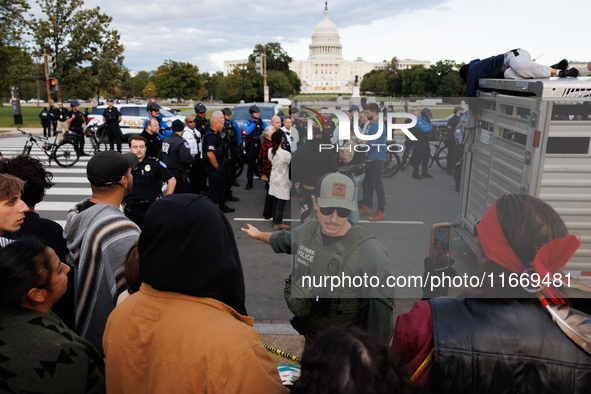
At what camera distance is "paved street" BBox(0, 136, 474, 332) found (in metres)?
2.05

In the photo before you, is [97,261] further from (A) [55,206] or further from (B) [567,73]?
(A) [55,206]

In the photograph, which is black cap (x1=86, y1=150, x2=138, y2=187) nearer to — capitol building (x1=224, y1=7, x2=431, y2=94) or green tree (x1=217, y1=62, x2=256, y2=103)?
green tree (x1=217, y1=62, x2=256, y2=103)

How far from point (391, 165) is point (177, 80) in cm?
6894

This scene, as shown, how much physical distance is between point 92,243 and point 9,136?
25.0 m

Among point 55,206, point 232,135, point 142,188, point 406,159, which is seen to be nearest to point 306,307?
point 406,159

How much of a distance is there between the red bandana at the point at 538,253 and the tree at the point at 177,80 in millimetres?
69256

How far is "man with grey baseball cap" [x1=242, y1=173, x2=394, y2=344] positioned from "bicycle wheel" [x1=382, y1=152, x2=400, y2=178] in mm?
180

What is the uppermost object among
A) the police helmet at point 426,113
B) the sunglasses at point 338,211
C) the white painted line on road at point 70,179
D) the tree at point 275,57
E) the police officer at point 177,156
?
the tree at point 275,57

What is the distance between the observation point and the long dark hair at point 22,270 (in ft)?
6.10

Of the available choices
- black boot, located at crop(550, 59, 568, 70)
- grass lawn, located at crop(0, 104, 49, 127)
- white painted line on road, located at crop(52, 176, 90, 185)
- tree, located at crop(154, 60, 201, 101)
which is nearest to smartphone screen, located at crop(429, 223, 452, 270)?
black boot, located at crop(550, 59, 568, 70)

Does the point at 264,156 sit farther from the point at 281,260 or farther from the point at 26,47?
the point at 26,47

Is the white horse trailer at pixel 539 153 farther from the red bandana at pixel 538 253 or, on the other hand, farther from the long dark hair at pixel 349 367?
the long dark hair at pixel 349 367

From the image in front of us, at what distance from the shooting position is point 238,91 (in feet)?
212

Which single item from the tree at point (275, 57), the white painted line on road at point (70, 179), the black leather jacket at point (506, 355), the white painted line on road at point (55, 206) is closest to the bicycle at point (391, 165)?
the black leather jacket at point (506, 355)
